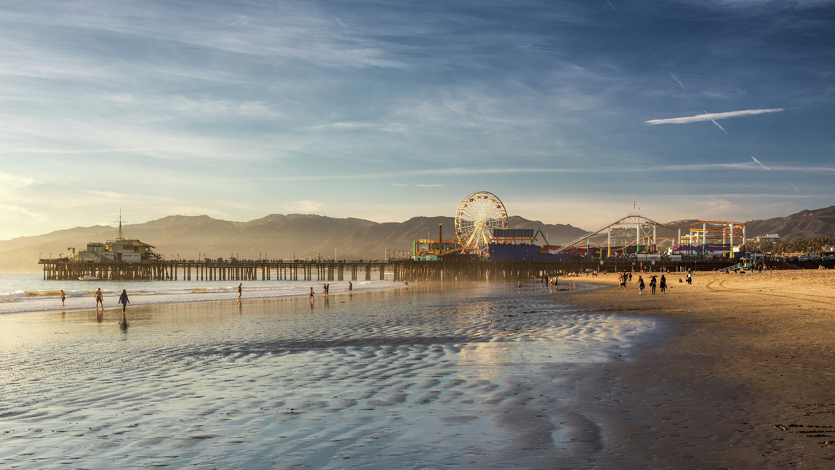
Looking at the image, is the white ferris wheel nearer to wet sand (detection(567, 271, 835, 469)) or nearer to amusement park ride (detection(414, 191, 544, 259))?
amusement park ride (detection(414, 191, 544, 259))

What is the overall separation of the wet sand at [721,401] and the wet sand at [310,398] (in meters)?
0.39

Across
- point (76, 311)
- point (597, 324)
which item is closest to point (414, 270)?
point (76, 311)

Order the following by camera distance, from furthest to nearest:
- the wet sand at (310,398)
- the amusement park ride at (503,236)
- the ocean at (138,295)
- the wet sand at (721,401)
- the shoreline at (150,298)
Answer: the amusement park ride at (503,236), the ocean at (138,295), the shoreline at (150,298), the wet sand at (310,398), the wet sand at (721,401)

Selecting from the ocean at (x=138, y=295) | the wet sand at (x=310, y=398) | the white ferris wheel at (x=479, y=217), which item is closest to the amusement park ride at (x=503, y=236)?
the white ferris wheel at (x=479, y=217)

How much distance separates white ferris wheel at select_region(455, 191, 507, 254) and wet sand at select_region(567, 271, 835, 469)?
11136 cm

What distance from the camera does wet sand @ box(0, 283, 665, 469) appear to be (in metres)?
6.22

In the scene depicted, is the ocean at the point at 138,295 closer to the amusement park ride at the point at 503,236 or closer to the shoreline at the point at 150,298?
the shoreline at the point at 150,298

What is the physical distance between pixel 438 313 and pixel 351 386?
16.3m

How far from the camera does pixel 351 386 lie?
9922 mm

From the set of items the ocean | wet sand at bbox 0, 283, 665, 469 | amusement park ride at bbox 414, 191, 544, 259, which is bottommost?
the ocean

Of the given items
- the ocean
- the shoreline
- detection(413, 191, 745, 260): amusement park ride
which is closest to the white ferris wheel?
detection(413, 191, 745, 260): amusement park ride

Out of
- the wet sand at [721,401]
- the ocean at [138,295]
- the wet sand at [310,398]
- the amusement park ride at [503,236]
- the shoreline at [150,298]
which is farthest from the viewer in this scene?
the amusement park ride at [503,236]

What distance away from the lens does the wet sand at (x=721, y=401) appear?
19.2 ft

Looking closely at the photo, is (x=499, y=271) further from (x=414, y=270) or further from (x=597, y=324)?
(x=597, y=324)
